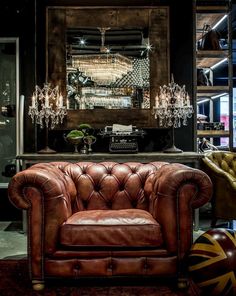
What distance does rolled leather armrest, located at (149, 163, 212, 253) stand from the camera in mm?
2996

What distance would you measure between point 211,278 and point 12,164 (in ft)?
12.7

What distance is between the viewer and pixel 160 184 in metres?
3.11

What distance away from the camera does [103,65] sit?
521 cm

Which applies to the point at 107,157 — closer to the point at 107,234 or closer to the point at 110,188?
the point at 110,188

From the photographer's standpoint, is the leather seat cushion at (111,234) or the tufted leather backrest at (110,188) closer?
the leather seat cushion at (111,234)

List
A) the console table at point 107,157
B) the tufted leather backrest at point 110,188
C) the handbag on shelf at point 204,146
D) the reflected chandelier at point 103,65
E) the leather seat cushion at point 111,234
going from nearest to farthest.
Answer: the leather seat cushion at point 111,234 < the tufted leather backrest at point 110,188 < the console table at point 107,157 < the reflected chandelier at point 103,65 < the handbag on shelf at point 204,146

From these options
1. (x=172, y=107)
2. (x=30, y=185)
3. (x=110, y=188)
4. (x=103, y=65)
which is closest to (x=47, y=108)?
(x=103, y=65)

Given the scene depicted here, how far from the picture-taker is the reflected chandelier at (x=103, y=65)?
5184 mm

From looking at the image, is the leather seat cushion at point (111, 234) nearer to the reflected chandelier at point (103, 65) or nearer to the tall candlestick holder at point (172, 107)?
the tall candlestick holder at point (172, 107)

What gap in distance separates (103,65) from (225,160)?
1.89 meters

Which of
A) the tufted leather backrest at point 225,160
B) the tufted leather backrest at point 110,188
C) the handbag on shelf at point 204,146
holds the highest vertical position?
the handbag on shelf at point 204,146

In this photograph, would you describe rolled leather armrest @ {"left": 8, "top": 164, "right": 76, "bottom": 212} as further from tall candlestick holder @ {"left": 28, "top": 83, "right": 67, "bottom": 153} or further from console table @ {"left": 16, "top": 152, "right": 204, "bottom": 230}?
tall candlestick holder @ {"left": 28, "top": 83, "right": 67, "bottom": 153}

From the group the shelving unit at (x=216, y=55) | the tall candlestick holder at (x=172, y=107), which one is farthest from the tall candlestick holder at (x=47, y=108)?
the shelving unit at (x=216, y=55)

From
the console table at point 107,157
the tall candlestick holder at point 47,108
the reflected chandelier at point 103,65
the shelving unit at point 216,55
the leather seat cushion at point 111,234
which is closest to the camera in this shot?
the leather seat cushion at point 111,234
